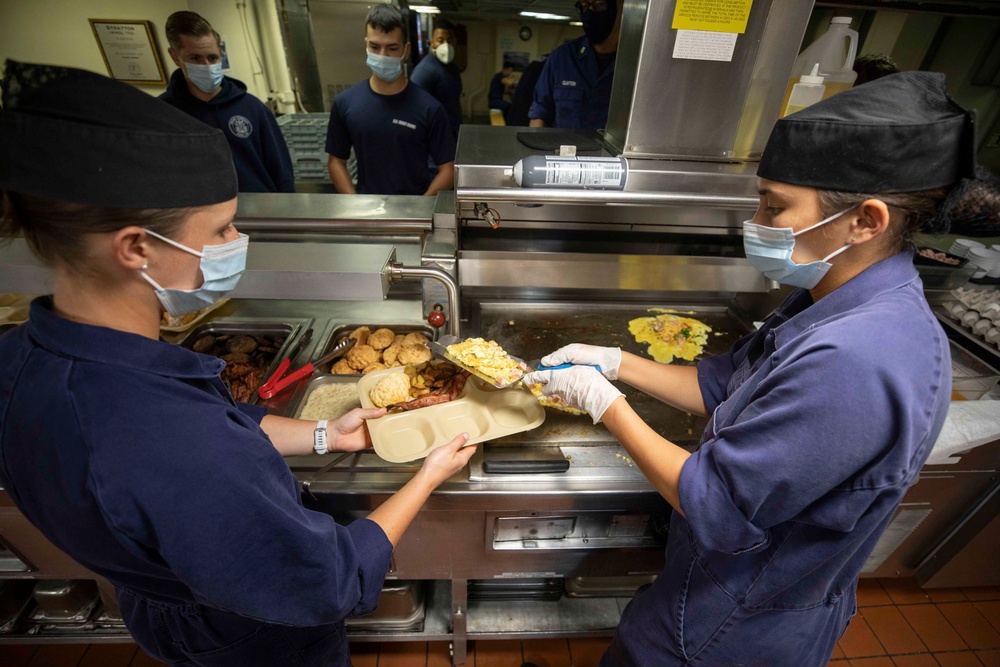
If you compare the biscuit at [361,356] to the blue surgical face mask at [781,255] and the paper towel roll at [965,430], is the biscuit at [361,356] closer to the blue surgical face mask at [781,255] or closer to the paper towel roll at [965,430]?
the blue surgical face mask at [781,255]

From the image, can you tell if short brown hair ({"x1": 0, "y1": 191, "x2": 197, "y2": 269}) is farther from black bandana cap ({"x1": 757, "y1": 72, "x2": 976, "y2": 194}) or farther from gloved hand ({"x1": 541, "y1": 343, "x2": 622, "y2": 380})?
black bandana cap ({"x1": 757, "y1": 72, "x2": 976, "y2": 194})

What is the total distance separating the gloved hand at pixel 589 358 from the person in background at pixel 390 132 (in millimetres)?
2209

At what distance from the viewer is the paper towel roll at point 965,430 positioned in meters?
1.72

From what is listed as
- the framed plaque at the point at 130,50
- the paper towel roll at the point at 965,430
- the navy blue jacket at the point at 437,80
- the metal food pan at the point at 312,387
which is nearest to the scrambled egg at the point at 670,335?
the paper towel roll at the point at 965,430

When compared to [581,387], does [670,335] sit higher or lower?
lower

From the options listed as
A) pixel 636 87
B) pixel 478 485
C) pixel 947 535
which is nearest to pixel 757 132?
pixel 636 87

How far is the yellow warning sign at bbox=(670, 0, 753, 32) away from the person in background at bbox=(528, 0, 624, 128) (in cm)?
202

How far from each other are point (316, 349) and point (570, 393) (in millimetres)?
1195

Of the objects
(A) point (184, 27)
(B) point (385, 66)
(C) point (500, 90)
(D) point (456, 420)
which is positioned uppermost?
(A) point (184, 27)

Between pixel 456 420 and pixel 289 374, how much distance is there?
0.76 meters

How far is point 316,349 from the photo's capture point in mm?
1983

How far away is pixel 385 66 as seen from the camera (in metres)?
3.26

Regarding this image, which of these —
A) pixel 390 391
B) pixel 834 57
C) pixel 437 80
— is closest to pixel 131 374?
pixel 390 391

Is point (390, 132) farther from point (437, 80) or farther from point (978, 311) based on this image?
A: point (978, 311)
